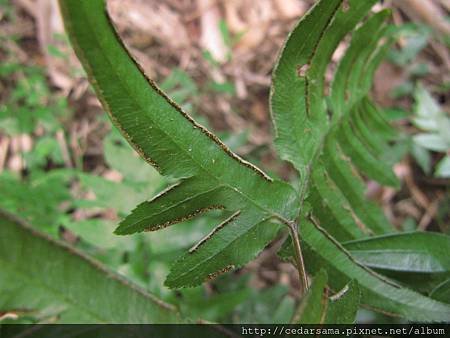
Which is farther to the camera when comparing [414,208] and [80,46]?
[414,208]

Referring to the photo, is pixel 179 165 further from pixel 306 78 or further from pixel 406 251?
pixel 406 251

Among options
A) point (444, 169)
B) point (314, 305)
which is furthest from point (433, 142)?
point (314, 305)

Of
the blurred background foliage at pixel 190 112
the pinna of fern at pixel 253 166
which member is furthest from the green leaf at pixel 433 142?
the pinna of fern at pixel 253 166

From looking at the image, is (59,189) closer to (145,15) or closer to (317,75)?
(317,75)

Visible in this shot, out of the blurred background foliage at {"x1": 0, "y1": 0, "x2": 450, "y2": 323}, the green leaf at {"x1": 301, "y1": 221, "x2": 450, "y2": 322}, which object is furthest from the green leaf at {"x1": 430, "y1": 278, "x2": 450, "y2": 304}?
the blurred background foliage at {"x1": 0, "y1": 0, "x2": 450, "y2": 323}

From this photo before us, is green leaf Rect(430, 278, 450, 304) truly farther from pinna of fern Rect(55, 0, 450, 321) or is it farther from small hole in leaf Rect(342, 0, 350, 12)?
small hole in leaf Rect(342, 0, 350, 12)

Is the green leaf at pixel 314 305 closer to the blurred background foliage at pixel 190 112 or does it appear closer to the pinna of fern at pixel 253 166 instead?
the pinna of fern at pixel 253 166

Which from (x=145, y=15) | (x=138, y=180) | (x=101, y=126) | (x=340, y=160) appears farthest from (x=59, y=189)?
(x=145, y=15)
